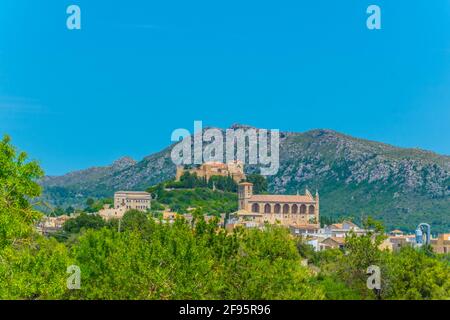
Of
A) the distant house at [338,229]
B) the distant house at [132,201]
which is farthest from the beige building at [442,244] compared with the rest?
the distant house at [132,201]

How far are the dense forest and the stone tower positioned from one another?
71.5m

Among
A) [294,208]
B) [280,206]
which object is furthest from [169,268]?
[294,208]

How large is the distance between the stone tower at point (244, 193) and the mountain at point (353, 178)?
14.2 meters

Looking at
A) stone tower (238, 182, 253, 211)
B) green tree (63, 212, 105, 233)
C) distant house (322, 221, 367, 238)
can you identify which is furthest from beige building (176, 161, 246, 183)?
green tree (63, 212, 105, 233)

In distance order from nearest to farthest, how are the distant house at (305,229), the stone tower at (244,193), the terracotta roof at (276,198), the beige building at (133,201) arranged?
the distant house at (305,229) → the beige building at (133,201) → the stone tower at (244,193) → the terracotta roof at (276,198)

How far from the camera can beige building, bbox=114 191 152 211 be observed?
94938 mm

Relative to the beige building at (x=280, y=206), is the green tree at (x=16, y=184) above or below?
below

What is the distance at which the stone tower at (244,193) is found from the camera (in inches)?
3838

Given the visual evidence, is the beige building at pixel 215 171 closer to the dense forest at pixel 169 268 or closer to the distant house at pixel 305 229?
the distant house at pixel 305 229

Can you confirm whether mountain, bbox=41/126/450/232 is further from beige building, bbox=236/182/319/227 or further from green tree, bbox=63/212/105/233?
green tree, bbox=63/212/105/233

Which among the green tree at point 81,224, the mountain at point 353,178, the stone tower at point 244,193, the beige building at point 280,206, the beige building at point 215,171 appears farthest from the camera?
the beige building at point 215,171
